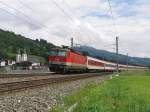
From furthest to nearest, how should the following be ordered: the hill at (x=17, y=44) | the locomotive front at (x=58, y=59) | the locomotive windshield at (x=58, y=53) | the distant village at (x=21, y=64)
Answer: the hill at (x=17, y=44) → the distant village at (x=21, y=64) → the locomotive windshield at (x=58, y=53) → the locomotive front at (x=58, y=59)

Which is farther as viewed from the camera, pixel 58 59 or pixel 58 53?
pixel 58 53

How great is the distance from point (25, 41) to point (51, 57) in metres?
93.8

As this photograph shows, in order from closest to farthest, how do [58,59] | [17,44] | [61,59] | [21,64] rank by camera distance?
[61,59] → [58,59] → [21,64] → [17,44]

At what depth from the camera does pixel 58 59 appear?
49.5m

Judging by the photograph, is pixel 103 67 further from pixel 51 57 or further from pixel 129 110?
pixel 129 110

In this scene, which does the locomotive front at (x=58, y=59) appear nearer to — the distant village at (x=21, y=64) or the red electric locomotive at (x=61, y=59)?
the red electric locomotive at (x=61, y=59)

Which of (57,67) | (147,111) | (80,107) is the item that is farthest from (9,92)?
(57,67)

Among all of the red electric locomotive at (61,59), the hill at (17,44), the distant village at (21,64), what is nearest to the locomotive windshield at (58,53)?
the red electric locomotive at (61,59)

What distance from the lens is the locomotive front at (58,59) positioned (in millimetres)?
49000

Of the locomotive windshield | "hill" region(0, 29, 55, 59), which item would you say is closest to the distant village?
"hill" region(0, 29, 55, 59)

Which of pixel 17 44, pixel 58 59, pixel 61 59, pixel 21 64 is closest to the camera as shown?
pixel 61 59

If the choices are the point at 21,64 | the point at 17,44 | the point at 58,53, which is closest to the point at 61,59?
the point at 58,53

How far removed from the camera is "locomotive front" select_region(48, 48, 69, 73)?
1929 inches

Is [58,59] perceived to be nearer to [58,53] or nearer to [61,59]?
[61,59]
